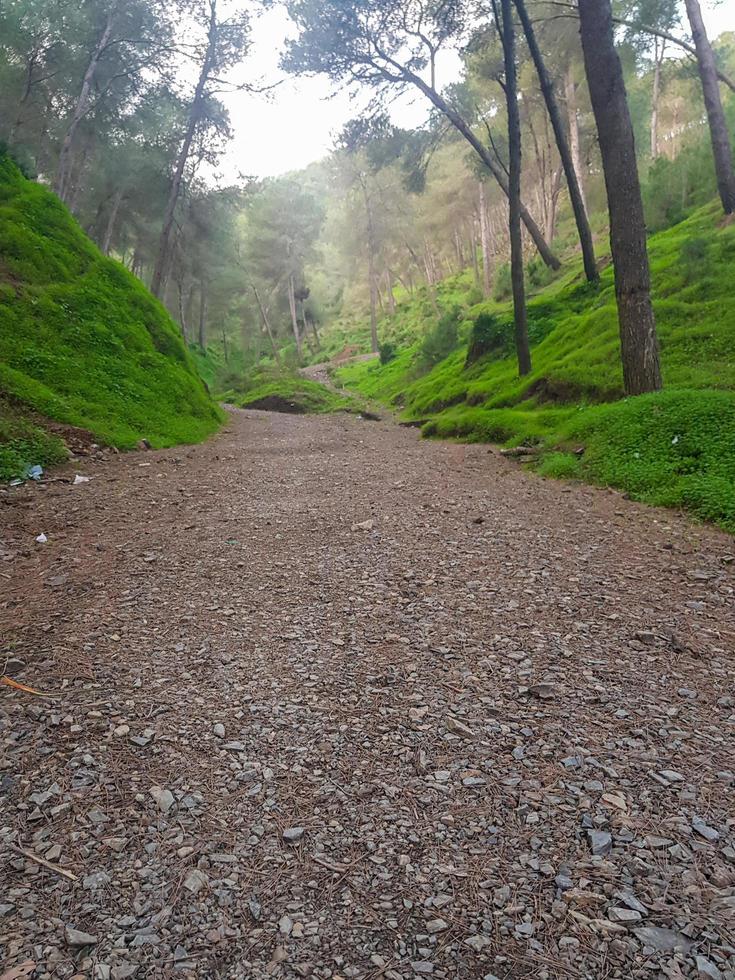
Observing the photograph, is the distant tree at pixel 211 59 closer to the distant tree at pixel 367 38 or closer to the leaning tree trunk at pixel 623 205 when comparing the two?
the distant tree at pixel 367 38

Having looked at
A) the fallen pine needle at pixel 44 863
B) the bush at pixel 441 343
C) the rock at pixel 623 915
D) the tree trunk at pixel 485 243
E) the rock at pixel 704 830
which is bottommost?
the rock at pixel 704 830

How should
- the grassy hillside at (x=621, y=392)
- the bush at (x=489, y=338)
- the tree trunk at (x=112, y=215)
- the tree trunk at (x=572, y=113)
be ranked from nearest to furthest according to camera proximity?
the grassy hillside at (x=621, y=392), the bush at (x=489, y=338), the tree trunk at (x=572, y=113), the tree trunk at (x=112, y=215)

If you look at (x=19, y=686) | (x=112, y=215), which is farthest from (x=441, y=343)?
(x=19, y=686)

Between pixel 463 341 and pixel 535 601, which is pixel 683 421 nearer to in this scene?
pixel 535 601

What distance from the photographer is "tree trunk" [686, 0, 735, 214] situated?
12328 millimetres

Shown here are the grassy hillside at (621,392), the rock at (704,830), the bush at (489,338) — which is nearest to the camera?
the rock at (704,830)

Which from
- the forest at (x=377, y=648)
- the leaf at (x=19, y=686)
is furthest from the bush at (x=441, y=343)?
the leaf at (x=19, y=686)

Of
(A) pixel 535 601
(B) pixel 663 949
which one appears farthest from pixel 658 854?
(A) pixel 535 601

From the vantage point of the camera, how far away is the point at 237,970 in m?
1.37

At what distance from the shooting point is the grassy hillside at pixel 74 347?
25.1 ft

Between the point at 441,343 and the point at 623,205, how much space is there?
14976mm

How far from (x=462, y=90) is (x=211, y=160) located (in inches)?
397

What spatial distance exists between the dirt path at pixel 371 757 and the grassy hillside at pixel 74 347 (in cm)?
377

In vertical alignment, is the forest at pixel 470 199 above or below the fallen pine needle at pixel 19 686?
above
